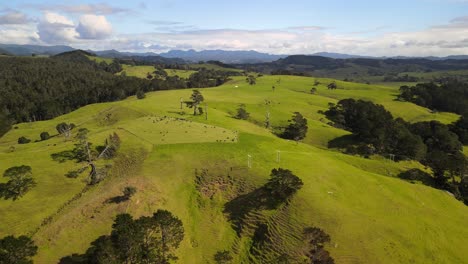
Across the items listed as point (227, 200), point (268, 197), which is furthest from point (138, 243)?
point (268, 197)

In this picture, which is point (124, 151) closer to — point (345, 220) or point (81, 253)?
point (81, 253)

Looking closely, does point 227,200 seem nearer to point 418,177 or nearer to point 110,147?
point 110,147

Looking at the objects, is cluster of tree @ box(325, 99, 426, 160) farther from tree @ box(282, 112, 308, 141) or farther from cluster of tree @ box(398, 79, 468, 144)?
cluster of tree @ box(398, 79, 468, 144)

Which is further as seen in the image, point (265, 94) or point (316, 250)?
point (265, 94)

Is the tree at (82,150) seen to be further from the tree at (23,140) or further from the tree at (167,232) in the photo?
the tree at (23,140)

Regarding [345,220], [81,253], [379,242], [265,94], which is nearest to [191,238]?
[81,253]

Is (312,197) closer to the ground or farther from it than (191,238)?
farther from it

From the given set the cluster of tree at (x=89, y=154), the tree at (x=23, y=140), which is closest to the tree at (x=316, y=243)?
the cluster of tree at (x=89, y=154)

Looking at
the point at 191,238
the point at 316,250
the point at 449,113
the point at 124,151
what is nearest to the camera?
the point at 316,250
